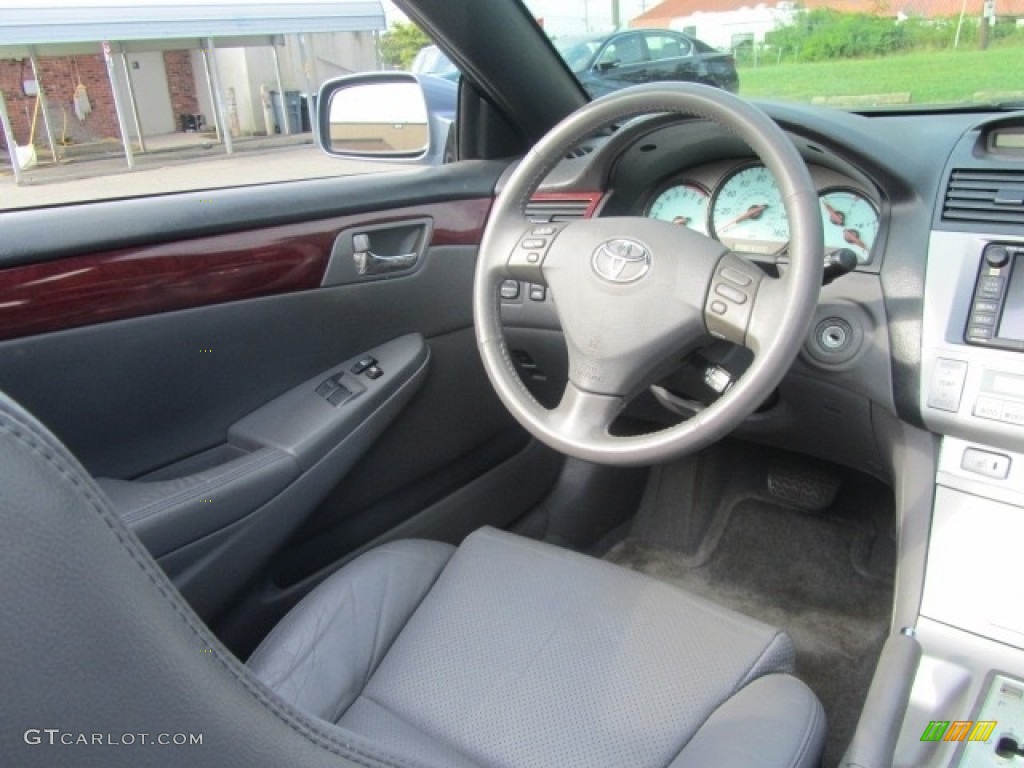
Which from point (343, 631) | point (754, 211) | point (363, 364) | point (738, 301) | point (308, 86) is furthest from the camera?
point (308, 86)

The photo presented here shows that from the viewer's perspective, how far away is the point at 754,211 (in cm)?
168

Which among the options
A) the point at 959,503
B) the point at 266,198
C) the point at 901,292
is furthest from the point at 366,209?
the point at 959,503

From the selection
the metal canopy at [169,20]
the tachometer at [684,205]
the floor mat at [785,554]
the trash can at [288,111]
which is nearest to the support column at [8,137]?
the metal canopy at [169,20]

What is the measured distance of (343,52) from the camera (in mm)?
2266

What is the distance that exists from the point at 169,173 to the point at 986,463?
1.59m

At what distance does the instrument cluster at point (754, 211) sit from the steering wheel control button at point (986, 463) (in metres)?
0.36

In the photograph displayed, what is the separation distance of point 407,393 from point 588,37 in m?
0.86

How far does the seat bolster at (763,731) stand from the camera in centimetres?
110

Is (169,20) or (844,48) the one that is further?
(169,20)

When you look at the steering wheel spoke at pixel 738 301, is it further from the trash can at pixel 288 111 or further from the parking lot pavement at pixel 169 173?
the trash can at pixel 288 111

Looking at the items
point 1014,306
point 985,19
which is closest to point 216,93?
point 985,19

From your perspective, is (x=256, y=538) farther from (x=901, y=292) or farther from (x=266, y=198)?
(x=901, y=292)

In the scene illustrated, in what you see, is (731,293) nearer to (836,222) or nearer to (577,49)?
(836,222)

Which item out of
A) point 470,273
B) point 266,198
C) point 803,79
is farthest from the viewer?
point 470,273
